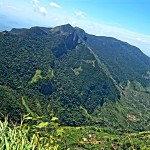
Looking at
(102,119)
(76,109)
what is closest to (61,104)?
(76,109)

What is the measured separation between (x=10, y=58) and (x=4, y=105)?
74337mm

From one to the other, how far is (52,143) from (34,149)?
1.89 feet

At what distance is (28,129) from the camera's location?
159 inches

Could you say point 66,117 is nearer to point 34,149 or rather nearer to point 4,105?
point 4,105

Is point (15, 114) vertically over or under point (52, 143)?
under

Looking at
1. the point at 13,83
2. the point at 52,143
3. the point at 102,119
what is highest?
the point at 52,143

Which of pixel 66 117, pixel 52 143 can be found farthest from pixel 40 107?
pixel 52 143

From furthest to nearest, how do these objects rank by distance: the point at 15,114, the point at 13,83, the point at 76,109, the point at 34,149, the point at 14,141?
the point at 76,109, the point at 13,83, the point at 15,114, the point at 34,149, the point at 14,141

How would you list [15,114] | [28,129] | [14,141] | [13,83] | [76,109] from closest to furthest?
[14,141], [28,129], [15,114], [13,83], [76,109]

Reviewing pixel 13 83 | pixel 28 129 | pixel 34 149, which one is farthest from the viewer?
pixel 13 83

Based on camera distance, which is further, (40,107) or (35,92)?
(35,92)

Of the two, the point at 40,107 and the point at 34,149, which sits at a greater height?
the point at 34,149

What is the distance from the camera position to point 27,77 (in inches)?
7200

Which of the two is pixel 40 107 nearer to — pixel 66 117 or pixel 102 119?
pixel 66 117
